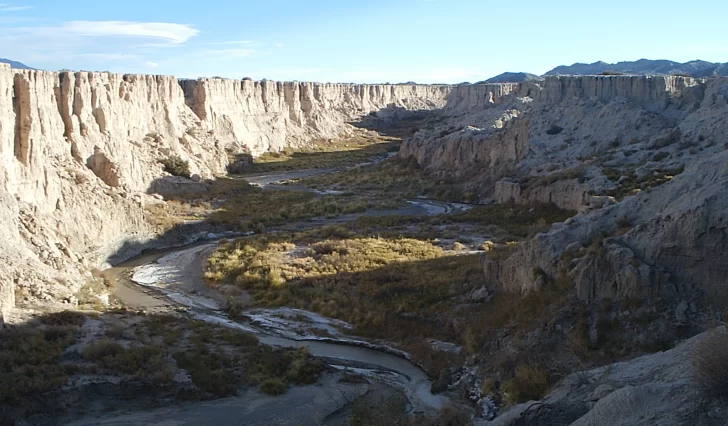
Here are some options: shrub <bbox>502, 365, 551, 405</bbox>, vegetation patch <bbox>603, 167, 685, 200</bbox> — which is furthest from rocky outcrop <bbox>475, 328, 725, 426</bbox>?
vegetation patch <bbox>603, 167, 685, 200</bbox>

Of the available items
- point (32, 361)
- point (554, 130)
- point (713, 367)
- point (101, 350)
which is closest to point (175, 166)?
point (554, 130)

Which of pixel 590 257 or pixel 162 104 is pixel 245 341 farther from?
pixel 162 104

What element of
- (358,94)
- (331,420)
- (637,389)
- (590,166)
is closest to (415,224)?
(590,166)

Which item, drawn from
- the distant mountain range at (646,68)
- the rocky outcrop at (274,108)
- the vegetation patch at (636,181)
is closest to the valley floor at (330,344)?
the vegetation patch at (636,181)

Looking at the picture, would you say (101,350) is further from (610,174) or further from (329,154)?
(329,154)

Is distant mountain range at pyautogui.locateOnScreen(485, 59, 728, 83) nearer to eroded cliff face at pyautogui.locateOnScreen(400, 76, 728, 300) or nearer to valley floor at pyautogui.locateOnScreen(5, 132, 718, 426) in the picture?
eroded cliff face at pyautogui.locateOnScreen(400, 76, 728, 300)

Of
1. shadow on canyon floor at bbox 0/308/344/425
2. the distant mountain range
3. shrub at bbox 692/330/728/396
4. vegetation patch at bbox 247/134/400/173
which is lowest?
shadow on canyon floor at bbox 0/308/344/425
